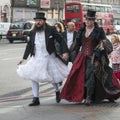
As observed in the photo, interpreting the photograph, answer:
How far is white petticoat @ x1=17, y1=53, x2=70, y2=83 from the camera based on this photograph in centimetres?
933

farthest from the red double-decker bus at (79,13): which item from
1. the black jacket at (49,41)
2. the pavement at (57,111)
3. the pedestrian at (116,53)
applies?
the black jacket at (49,41)

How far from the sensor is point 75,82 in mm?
9461

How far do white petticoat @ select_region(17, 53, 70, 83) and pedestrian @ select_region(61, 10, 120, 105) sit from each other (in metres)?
0.21

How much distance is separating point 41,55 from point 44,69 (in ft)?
0.85

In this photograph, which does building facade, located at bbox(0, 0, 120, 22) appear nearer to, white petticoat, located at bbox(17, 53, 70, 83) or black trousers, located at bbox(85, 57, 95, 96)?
white petticoat, located at bbox(17, 53, 70, 83)

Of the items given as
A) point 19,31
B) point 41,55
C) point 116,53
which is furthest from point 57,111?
point 19,31

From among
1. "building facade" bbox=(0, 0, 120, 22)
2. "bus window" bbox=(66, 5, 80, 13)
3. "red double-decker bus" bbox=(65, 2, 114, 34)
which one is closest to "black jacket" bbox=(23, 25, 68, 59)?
"red double-decker bus" bbox=(65, 2, 114, 34)

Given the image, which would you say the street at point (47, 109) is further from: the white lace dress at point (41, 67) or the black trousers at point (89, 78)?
the white lace dress at point (41, 67)

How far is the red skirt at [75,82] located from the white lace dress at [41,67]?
8.1 inches

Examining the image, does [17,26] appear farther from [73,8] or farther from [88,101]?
[88,101]

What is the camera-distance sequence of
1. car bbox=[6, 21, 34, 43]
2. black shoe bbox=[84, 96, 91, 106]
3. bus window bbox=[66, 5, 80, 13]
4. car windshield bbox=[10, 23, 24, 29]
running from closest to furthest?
black shoe bbox=[84, 96, 91, 106], car bbox=[6, 21, 34, 43], car windshield bbox=[10, 23, 24, 29], bus window bbox=[66, 5, 80, 13]

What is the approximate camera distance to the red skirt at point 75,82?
9.40 meters

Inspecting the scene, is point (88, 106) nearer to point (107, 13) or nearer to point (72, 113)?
point (72, 113)

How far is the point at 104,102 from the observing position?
9680 millimetres
